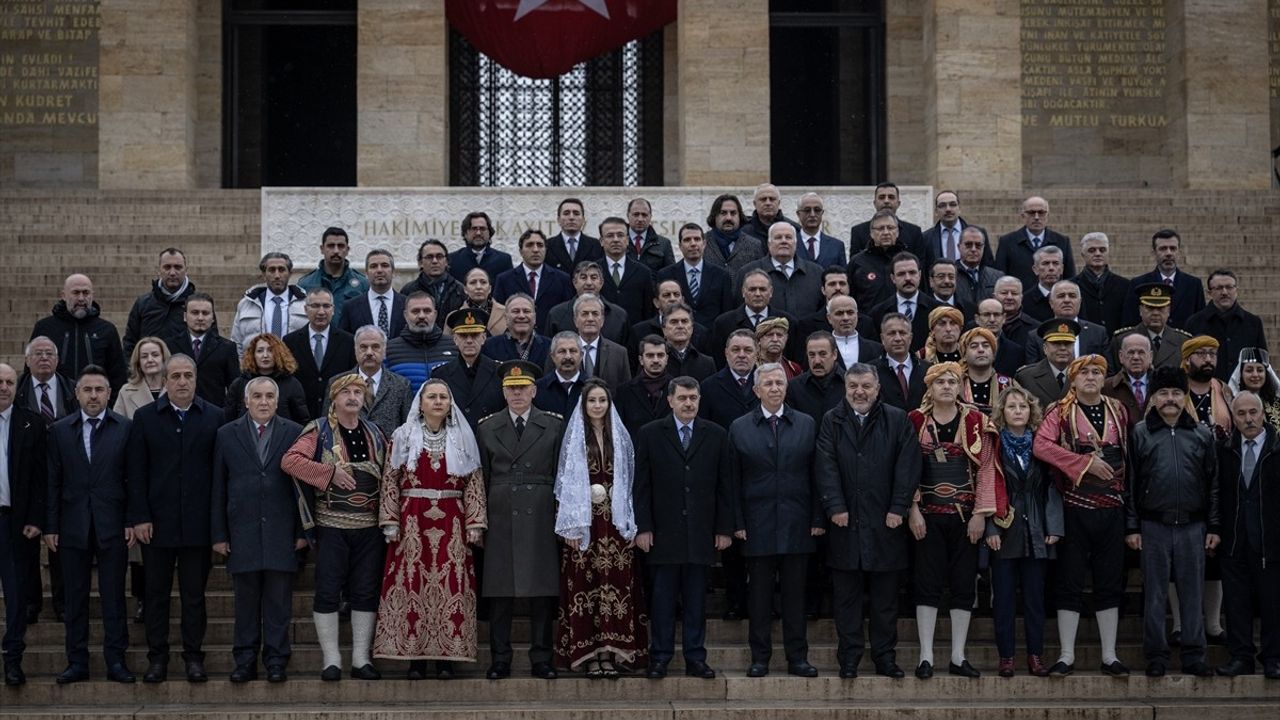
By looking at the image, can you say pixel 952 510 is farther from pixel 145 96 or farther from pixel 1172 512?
pixel 145 96

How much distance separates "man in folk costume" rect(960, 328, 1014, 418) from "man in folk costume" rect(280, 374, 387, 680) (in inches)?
149

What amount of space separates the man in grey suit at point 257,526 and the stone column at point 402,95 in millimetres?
11480

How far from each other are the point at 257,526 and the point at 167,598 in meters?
0.78

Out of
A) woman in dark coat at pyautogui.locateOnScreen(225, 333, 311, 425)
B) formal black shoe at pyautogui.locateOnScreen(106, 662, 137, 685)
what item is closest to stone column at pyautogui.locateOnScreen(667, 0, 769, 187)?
woman in dark coat at pyautogui.locateOnScreen(225, 333, 311, 425)

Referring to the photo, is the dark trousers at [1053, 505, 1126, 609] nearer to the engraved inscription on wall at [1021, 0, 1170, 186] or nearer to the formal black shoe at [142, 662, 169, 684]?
the formal black shoe at [142, 662, 169, 684]

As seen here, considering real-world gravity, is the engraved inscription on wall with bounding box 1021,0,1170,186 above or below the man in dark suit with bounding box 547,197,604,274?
above

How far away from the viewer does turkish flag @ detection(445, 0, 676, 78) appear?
2203 centimetres

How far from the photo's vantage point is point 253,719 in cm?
1051

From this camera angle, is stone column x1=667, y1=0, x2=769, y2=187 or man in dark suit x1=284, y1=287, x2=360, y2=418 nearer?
man in dark suit x1=284, y1=287, x2=360, y2=418

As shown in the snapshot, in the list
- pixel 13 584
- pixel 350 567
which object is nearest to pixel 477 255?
pixel 350 567

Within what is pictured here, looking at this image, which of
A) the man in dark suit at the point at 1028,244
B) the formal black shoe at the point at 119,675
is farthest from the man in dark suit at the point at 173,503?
the man in dark suit at the point at 1028,244

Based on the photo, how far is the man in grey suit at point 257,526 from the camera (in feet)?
35.4

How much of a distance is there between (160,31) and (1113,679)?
15.7m

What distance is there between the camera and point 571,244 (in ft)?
46.8
